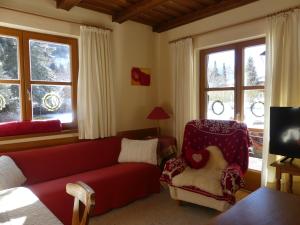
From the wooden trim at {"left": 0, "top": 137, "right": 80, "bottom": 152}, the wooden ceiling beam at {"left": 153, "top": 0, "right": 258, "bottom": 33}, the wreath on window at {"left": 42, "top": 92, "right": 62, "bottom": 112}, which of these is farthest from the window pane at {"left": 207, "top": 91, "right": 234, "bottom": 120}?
the wreath on window at {"left": 42, "top": 92, "right": 62, "bottom": 112}

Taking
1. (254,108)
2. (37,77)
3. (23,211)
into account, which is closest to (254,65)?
(254,108)

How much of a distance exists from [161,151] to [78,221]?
236cm

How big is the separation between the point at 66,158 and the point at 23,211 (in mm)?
1607

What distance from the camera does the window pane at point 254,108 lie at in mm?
2959

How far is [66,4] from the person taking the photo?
2.84m

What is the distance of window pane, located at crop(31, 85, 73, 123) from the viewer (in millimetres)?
2939

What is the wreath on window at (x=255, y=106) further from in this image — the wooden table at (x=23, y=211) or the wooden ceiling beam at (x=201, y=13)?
the wooden table at (x=23, y=211)

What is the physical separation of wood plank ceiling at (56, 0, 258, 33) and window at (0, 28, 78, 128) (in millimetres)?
584

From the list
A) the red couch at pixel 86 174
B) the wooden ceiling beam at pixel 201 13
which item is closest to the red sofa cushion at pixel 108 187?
the red couch at pixel 86 174

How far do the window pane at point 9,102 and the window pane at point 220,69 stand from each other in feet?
8.90

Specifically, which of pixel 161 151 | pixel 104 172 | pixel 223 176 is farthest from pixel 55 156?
pixel 223 176

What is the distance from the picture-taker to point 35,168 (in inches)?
99.0

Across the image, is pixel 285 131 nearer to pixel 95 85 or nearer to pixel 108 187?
pixel 108 187

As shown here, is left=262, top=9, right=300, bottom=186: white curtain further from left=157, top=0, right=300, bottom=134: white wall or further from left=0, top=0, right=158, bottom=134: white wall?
left=0, top=0, right=158, bottom=134: white wall
